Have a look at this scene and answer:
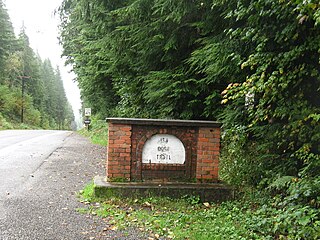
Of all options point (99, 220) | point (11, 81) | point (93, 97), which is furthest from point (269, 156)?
point (11, 81)

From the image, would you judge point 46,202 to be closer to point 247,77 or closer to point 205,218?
point 205,218

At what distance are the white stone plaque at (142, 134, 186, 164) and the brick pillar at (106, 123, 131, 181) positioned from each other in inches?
13.3

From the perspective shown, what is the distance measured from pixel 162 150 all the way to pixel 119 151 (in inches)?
31.4

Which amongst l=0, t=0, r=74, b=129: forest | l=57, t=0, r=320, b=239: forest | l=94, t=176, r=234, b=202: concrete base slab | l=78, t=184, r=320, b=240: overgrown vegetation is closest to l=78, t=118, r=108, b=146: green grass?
l=57, t=0, r=320, b=239: forest

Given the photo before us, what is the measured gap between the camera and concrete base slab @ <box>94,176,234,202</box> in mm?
5414

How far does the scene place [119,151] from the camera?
5641 millimetres

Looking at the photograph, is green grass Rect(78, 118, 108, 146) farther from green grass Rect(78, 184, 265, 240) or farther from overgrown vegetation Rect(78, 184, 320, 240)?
overgrown vegetation Rect(78, 184, 320, 240)

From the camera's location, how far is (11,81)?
49062mm

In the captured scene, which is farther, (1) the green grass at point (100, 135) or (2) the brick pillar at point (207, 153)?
(1) the green grass at point (100, 135)

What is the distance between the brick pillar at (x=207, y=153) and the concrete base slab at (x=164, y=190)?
22 centimetres

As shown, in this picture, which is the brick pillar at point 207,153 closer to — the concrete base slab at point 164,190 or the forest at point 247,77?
the concrete base slab at point 164,190

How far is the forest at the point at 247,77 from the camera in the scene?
423 centimetres

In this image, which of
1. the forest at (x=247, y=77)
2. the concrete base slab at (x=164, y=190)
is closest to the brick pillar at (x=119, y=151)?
the concrete base slab at (x=164, y=190)

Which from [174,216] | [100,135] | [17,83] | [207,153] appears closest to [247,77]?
[207,153]
